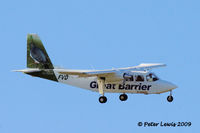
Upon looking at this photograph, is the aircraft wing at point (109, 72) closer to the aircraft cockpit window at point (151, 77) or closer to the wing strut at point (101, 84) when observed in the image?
the wing strut at point (101, 84)

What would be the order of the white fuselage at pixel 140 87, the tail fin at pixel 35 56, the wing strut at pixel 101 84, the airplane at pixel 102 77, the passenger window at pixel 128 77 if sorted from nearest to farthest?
the airplane at pixel 102 77, the passenger window at pixel 128 77, the wing strut at pixel 101 84, the white fuselage at pixel 140 87, the tail fin at pixel 35 56

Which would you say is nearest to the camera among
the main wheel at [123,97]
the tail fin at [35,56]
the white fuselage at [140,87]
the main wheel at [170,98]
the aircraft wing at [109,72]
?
the aircraft wing at [109,72]

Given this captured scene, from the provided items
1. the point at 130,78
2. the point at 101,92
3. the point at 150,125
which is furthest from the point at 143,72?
the point at 150,125

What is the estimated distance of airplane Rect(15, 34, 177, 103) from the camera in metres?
46.0

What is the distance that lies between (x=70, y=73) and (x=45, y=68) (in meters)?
5.01

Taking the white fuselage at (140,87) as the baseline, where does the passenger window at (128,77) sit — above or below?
above

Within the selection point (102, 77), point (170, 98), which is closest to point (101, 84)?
point (102, 77)

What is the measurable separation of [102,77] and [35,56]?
6868 mm

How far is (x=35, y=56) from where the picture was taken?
4881 cm

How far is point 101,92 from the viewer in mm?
46531

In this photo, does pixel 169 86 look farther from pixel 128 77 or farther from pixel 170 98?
pixel 128 77

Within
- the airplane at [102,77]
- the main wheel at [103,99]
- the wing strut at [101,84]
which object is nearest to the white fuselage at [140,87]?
the airplane at [102,77]

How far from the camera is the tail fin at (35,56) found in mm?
48688

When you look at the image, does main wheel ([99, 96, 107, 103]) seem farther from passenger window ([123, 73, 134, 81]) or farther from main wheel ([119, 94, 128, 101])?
passenger window ([123, 73, 134, 81])
